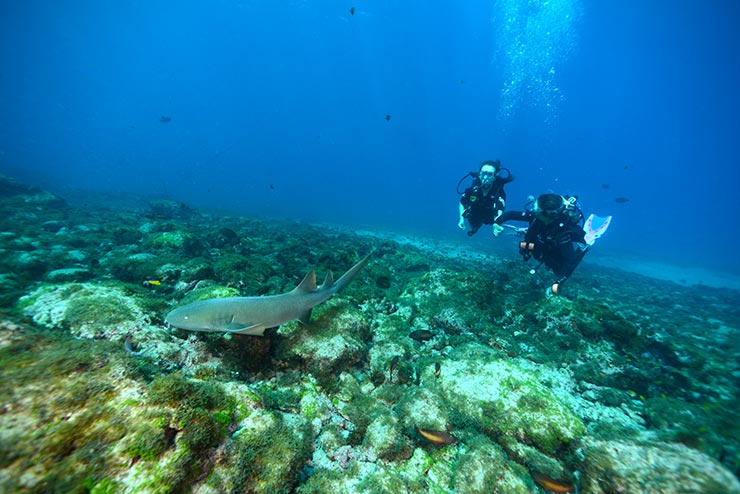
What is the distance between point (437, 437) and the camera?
126 inches

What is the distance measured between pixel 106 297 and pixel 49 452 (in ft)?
10.6

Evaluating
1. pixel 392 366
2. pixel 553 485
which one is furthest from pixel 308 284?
pixel 553 485

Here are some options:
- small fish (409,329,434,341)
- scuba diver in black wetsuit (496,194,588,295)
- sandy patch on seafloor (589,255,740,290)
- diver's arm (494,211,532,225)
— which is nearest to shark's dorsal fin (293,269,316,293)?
small fish (409,329,434,341)

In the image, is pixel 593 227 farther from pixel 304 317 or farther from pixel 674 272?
pixel 674 272

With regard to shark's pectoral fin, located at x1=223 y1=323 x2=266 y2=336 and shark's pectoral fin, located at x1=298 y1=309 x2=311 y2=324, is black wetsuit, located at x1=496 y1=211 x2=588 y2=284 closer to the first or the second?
shark's pectoral fin, located at x1=298 y1=309 x2=311 y2=324

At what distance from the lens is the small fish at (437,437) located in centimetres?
320

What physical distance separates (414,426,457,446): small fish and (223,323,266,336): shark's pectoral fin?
2400mm

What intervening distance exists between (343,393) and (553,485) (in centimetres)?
262

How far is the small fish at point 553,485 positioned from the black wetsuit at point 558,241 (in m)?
6.53

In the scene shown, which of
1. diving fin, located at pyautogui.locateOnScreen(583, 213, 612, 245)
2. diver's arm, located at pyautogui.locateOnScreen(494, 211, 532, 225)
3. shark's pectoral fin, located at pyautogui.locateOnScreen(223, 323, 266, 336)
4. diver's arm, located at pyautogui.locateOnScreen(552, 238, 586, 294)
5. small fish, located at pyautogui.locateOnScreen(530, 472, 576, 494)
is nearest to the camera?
small fish, located at pyautogui.locateOnScreen(530, 472, 576, 494)

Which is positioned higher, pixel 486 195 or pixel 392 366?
pixel 486 195

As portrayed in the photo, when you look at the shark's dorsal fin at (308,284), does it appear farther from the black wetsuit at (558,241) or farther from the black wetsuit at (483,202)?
the black wetsuit at (483,202)

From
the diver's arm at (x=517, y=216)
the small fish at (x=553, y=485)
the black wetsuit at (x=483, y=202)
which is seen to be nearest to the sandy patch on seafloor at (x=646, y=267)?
the black wetsuit at (x=483, y=202)

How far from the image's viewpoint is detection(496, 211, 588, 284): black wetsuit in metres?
8.31
